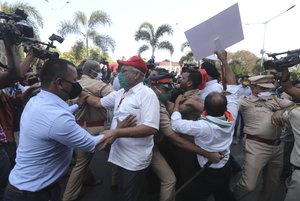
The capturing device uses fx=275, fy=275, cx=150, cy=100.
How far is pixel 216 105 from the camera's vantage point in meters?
2.60

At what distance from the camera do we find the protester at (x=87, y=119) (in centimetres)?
377

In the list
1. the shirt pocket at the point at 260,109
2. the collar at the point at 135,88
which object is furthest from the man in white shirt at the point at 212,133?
the shirt pocket at the point at 260,109

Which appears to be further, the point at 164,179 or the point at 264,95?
the point at 264,95

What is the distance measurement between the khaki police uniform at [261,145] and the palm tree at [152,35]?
1954 cm

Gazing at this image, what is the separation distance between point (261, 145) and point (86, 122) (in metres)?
2.44

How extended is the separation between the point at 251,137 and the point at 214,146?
105 centimetres

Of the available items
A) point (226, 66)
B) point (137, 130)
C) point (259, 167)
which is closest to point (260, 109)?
point (259, 167)

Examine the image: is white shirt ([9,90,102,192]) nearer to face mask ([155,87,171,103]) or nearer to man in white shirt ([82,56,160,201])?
man in white shirt ([82,56,160,201])

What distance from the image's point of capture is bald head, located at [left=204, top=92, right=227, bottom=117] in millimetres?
2598

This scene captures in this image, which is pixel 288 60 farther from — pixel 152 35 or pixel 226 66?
pixel 152 35

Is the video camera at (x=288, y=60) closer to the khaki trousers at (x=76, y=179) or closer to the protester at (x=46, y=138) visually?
the protester at (x=46, y=138)

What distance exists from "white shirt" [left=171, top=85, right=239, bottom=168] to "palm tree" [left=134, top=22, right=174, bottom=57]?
20.4 m

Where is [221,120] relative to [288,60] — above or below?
below

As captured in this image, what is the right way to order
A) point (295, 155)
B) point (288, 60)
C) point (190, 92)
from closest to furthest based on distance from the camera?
point (288, 60) → point (295, 155) → point (190, 92)
